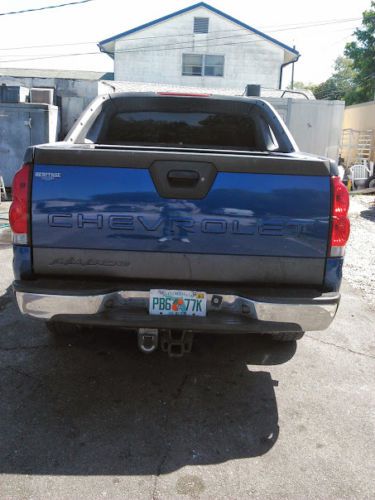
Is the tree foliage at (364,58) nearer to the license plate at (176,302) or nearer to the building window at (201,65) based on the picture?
the building window at (201,65)

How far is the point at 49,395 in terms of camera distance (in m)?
3.20

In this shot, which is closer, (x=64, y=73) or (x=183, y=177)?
(x=183, y=177)

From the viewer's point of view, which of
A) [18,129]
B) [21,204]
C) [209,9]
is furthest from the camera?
[209,9]

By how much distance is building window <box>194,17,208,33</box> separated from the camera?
2557 cm

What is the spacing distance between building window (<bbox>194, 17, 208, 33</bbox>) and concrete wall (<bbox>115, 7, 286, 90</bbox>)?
0.19 m

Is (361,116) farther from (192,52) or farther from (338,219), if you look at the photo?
(338,219)

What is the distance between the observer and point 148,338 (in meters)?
3.00

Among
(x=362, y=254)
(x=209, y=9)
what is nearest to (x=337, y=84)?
(x=209, y=9)

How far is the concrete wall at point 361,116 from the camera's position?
68.9 feet

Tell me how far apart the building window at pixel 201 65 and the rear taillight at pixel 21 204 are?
2528 cm

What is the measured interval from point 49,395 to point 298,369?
1.90 metres

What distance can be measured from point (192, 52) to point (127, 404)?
84.1 feet

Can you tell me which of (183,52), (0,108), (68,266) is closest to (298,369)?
(68,266)

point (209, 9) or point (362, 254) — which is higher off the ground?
point (209, 9)
